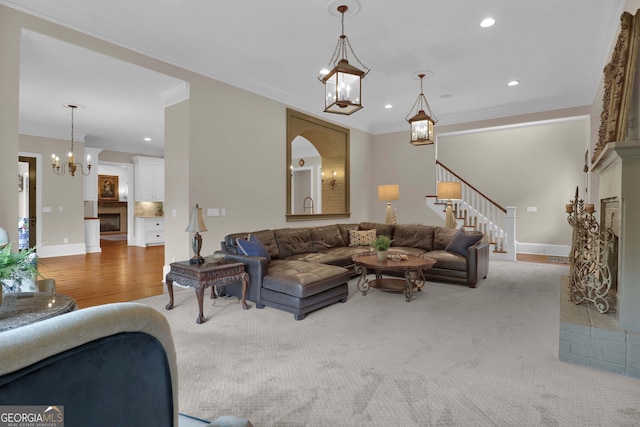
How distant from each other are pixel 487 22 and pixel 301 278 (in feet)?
11.3

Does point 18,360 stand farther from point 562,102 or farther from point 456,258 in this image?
point 562,102

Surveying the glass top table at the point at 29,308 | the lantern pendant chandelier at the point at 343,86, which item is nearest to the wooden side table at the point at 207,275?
the glass top table at the point at 29,308

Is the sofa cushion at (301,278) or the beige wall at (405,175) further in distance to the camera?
the beige wall at (405,175)

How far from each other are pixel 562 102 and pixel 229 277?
6.49 meters

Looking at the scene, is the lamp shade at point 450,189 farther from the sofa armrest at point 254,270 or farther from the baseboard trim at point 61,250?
the baseboard trim at point 61,250

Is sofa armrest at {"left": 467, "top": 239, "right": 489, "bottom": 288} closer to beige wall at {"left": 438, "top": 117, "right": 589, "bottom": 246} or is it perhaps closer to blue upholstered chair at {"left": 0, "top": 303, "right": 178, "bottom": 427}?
beige wall at {"left": 438, "top": 117, "right": 589, "bottom": 246}

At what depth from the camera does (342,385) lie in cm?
220

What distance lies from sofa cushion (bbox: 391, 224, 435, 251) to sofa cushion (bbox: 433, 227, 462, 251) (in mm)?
65

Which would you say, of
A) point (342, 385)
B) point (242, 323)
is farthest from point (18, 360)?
point (242, 323)

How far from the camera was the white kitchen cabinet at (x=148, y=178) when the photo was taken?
9.77 m

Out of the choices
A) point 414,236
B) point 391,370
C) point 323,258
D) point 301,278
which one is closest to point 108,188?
point 323,258

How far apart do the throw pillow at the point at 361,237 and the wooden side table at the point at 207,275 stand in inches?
105

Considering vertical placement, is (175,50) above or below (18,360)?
above

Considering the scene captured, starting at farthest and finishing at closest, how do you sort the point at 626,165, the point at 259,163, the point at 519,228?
the point at 519,228
the point at 259,163
the point at 626,165
